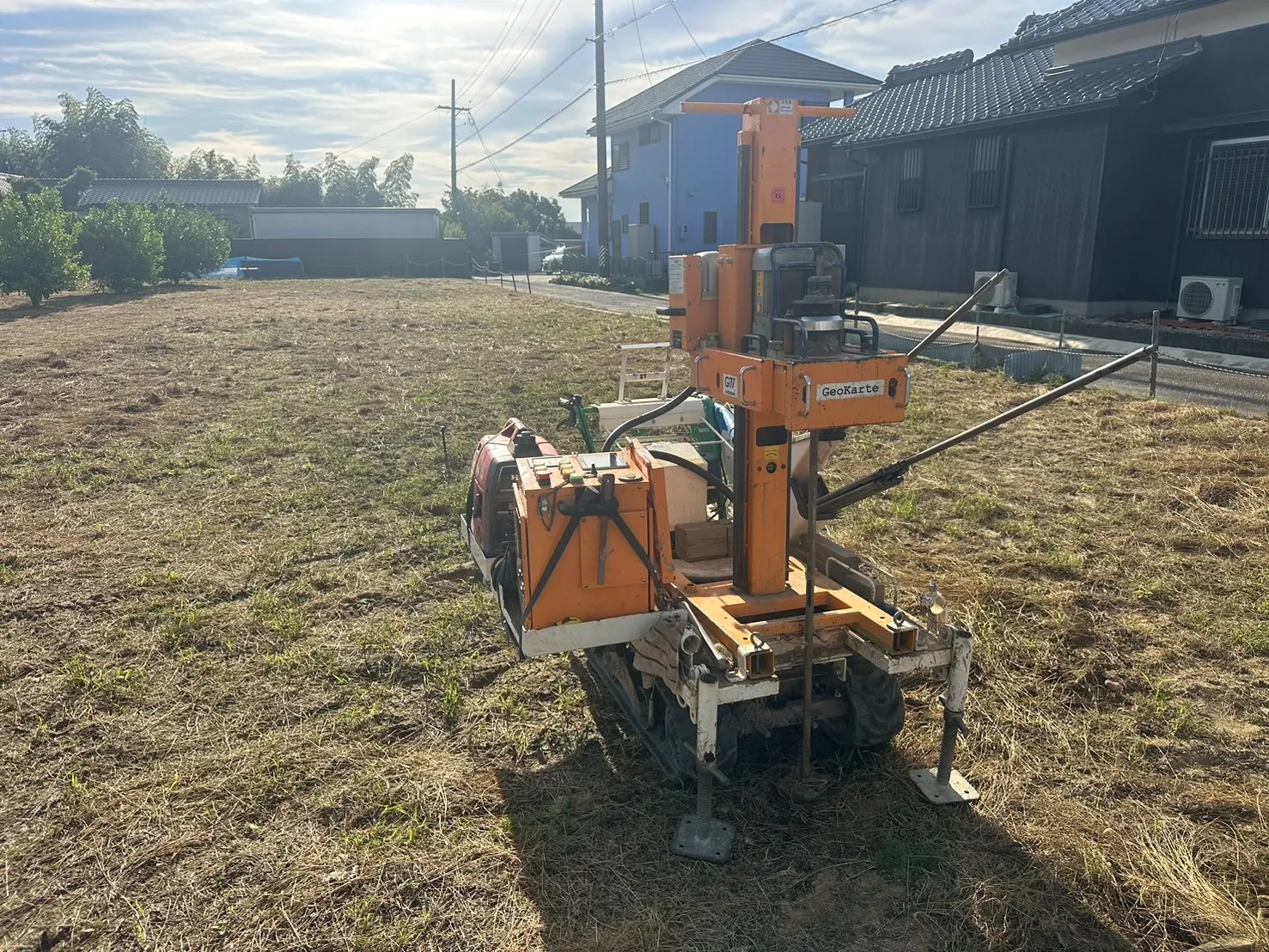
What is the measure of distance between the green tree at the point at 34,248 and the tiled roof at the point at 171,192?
27.4 meters

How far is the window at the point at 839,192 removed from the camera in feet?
Answer: 64.1

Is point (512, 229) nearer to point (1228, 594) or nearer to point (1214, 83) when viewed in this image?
point (1214, 83)

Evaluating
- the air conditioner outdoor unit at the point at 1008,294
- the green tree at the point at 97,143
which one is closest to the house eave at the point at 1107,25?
the air conditioner outdoor unit at the point at 1008,294

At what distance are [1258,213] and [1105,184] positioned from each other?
7.15 ft

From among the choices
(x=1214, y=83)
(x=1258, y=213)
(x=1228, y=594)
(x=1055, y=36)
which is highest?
(x=1055, y=36)

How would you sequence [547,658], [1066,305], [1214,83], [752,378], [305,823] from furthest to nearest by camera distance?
1. [1066,305]
2. [1214,83]
3. [547,658]
4. [305,823]
5. [752,378]

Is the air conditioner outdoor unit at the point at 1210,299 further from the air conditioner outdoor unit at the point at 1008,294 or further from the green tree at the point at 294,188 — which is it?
the green tree at the point at 294,188

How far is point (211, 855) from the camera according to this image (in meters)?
2.95

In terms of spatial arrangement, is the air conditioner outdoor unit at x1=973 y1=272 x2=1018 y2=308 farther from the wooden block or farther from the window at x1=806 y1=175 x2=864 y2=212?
the wooden block

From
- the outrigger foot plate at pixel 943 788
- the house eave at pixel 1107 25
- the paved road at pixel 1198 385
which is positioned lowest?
the outrigger foot plate at pixel 943 788

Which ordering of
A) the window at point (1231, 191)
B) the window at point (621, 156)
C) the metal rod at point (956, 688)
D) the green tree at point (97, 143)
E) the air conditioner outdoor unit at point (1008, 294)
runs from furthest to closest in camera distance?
1. the green tree at point (97, 143)
2. the window at point (621, 156)
3. the air conditioner outdoor unit at point (1008, 294)
4. the window at point (1231, 191)
5. the metal rod at point (956, 688)

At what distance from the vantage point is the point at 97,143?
63.2 meters

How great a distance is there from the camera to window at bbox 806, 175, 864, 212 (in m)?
19.5

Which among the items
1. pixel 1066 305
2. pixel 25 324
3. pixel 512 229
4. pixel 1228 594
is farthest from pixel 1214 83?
pixel 512 229
